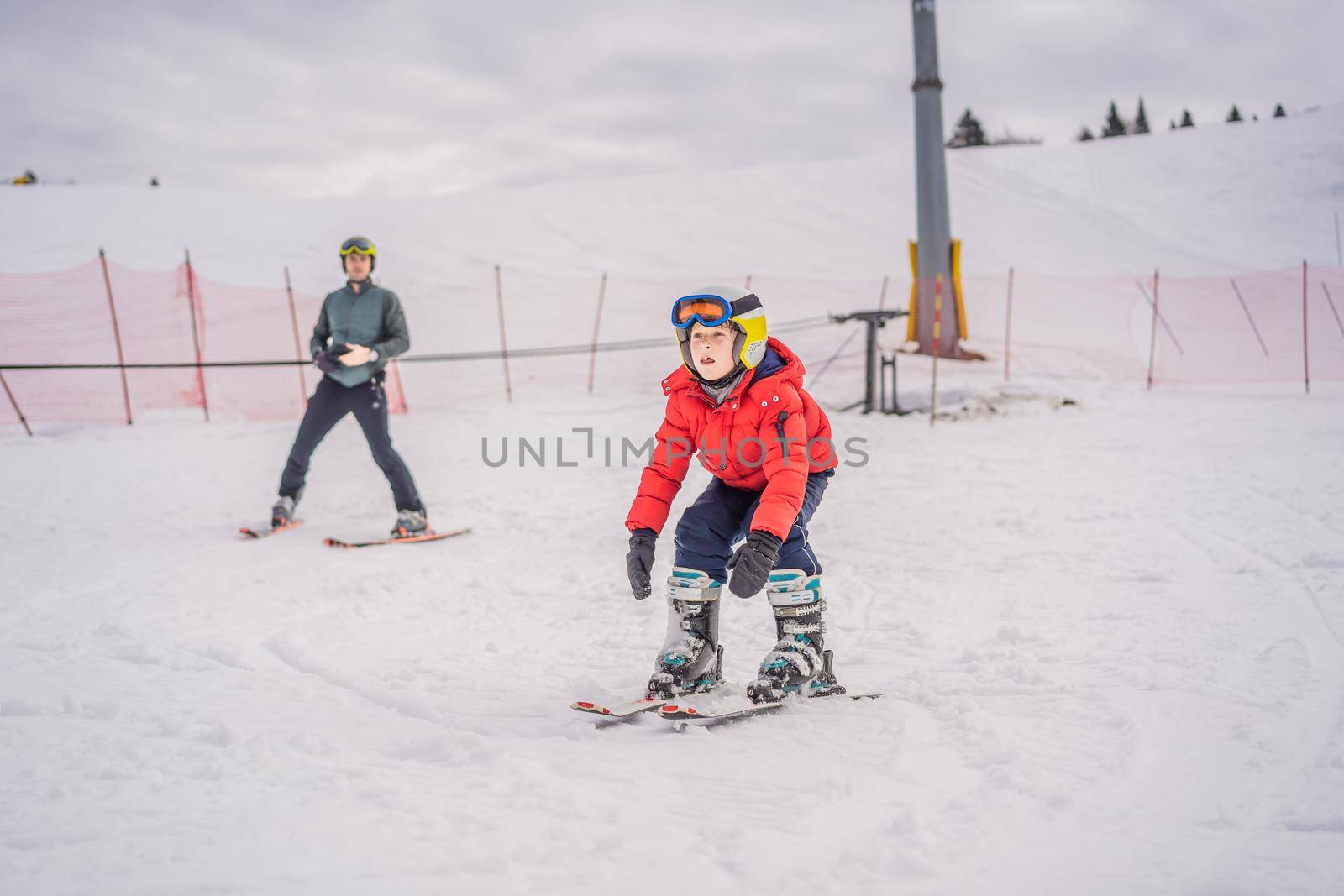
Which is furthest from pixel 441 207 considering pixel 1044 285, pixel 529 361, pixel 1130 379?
pixel 1130 379

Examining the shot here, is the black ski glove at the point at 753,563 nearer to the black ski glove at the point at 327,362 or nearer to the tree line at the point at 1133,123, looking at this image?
the black ski glove at the point at 327,362

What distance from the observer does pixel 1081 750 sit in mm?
2736

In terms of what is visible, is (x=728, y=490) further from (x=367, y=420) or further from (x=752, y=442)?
(x=367, y=420)

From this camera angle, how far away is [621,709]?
310cm

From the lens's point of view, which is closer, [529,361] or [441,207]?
[529,361]

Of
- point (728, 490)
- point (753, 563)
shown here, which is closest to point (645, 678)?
point (728, 490)

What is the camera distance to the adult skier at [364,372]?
6.04 m

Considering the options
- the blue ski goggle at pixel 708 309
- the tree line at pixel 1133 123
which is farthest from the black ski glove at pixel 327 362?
the tree line at pixel 1133 123

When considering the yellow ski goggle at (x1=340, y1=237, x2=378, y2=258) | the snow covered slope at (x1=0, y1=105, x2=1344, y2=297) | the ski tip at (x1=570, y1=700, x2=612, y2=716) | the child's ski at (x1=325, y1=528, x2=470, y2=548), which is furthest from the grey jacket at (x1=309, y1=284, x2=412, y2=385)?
the snow covered slope at (x1=0, y1=105, x2=1344, y2=297)

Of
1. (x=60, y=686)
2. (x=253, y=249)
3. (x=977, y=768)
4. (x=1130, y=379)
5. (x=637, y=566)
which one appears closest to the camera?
(x=977, y=768)

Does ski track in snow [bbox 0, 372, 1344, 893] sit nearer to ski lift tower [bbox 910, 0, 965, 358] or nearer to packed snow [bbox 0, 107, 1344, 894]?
packed snow [bbox 0, 107, 1344, 894]

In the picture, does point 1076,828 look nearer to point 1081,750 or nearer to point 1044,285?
point 1081,750

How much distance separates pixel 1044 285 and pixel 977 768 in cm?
2051

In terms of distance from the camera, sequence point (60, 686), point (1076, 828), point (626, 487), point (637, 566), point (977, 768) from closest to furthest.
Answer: point (1076, 828) < point (977, 768) < point (637, 566) < point (60, 686) < point (626, 487)
